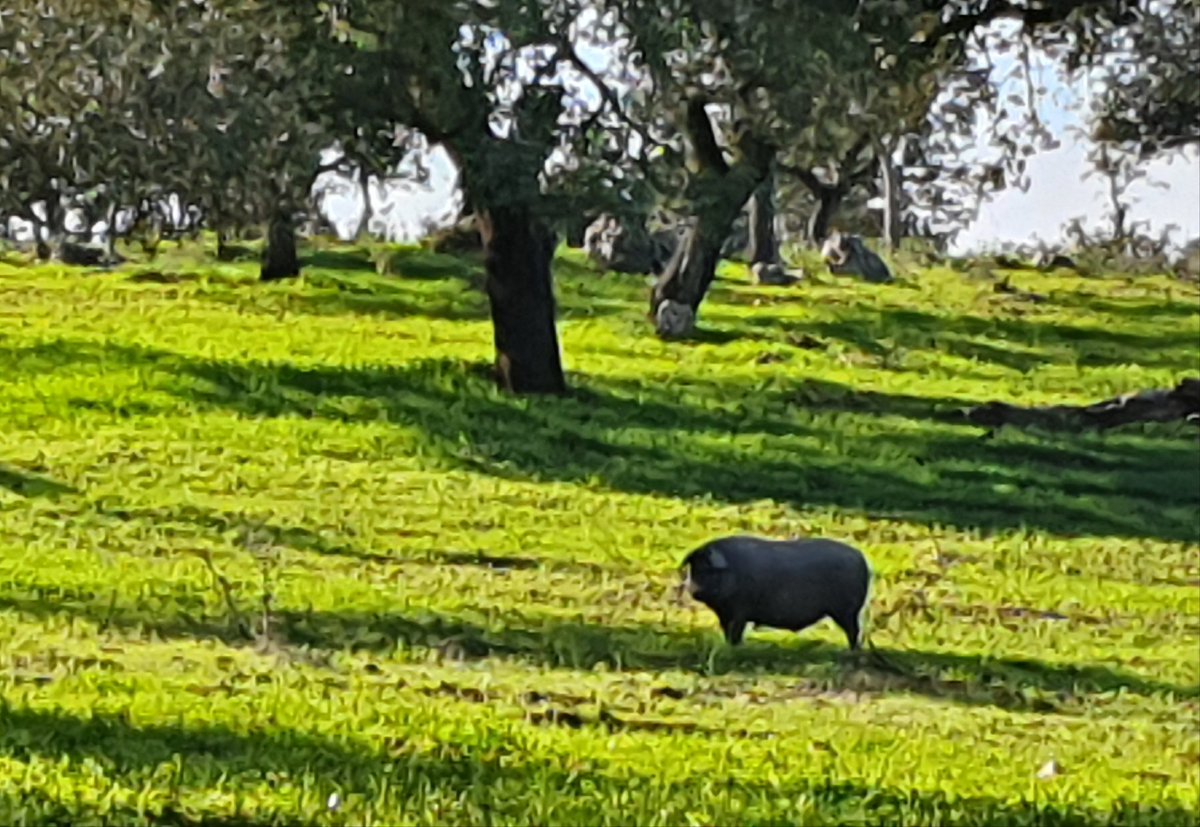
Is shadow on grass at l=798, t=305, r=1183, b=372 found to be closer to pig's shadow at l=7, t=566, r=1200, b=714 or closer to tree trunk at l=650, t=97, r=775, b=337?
tree trunk at l=650, t=97, r=775, b=337

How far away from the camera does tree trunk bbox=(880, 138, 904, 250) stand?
21020mm

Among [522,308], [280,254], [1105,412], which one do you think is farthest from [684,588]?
[1105,412]

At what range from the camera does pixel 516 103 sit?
456 inches

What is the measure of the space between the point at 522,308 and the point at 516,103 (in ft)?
6.24

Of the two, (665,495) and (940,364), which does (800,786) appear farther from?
(940,364)

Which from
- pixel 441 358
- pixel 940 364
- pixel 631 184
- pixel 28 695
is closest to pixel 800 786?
pixel 28 695

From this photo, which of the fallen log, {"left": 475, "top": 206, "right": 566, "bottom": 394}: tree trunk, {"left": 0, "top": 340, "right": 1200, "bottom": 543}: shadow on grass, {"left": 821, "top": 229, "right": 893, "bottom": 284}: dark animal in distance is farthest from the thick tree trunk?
{"left": 821, "top": 229, "right": 893, "bottom": 284}: dark animal in distance

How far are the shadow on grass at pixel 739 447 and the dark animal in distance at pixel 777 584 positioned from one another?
349 cm

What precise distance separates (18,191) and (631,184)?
5.20 meters

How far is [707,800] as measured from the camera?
5379mm

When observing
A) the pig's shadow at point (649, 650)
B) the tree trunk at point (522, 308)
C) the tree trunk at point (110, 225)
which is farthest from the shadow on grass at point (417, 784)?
the tree trunk at point (522, 308)

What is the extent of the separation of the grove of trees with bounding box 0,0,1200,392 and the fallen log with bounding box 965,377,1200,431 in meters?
1.89

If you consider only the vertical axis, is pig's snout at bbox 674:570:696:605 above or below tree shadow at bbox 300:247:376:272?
below

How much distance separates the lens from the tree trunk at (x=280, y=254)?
33.7 feet
